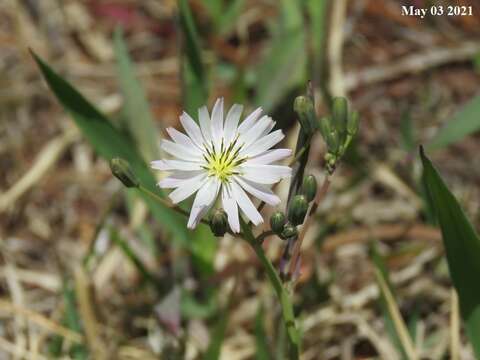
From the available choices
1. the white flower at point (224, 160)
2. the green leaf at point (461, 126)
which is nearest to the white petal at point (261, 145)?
the white flower at point (224, 160)

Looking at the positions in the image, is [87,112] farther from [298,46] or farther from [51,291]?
[298,46]

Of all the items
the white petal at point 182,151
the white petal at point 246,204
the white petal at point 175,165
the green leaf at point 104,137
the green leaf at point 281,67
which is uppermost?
the green leaf at point 281,67

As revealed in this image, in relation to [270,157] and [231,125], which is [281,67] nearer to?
[231,125]

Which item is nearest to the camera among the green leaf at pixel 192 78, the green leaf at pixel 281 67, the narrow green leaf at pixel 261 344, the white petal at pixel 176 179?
the white petal at pixel 176 179

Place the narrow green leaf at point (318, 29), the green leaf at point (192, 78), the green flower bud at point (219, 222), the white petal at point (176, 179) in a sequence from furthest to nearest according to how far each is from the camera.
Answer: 1. the narrow green leaf at point (318, 29)
2. the green leaf at point (192, 78)
3. the white petal at point (176, 179)
4. the green flower bud at point (219, 222)

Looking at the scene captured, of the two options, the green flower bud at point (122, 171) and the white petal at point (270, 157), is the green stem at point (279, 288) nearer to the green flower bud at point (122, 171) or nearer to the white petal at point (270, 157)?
the white petal at point (270, 157)

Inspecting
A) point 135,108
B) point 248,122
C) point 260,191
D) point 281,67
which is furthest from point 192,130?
point 281,67
